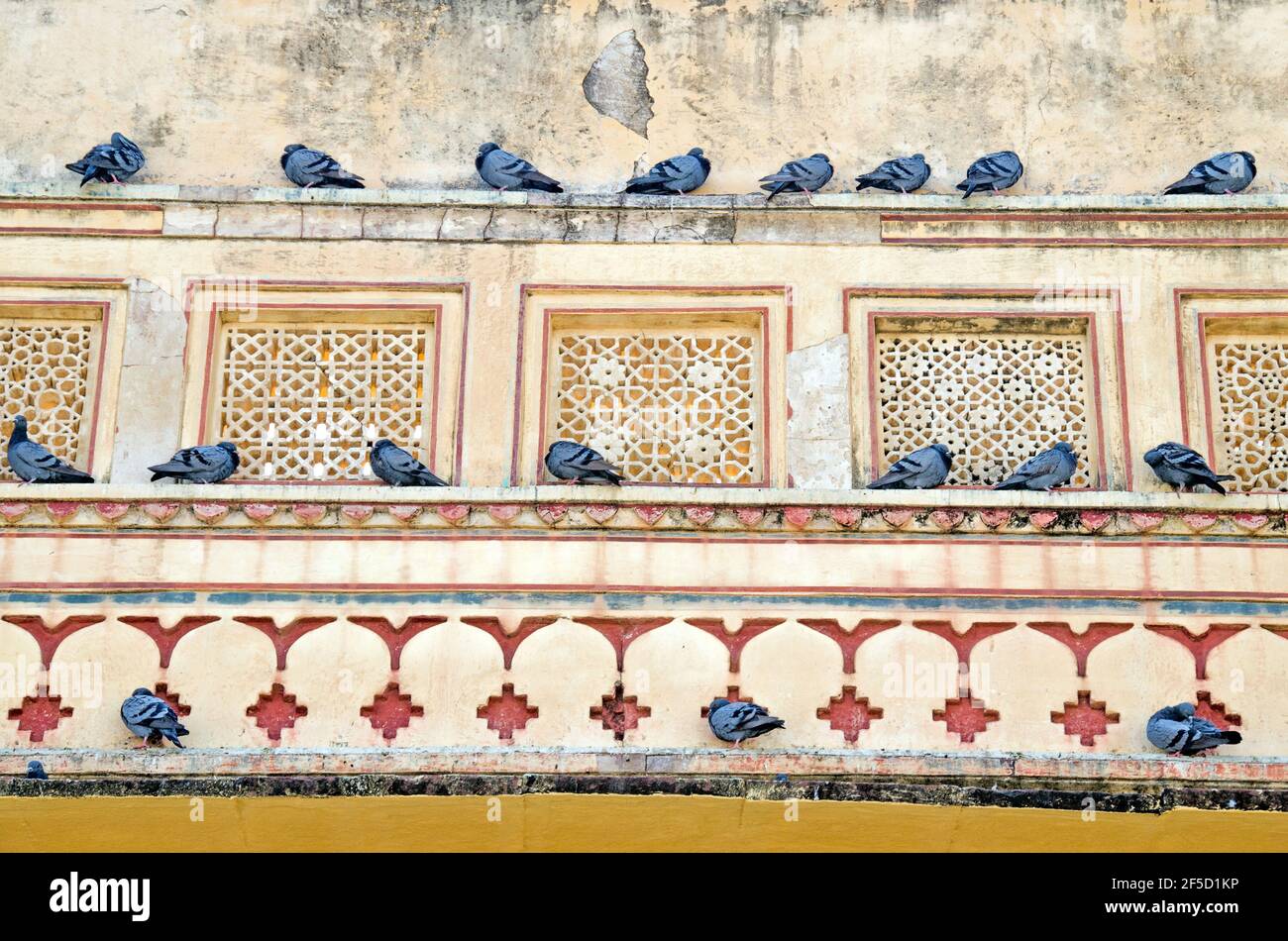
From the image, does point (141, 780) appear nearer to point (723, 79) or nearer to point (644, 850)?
point (644, 850)

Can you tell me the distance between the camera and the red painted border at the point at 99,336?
9.80 m

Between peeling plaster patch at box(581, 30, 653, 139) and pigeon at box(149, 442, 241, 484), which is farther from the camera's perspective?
peeling plaster patch at box(581, 30, 653, 139)

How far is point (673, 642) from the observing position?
9219mm

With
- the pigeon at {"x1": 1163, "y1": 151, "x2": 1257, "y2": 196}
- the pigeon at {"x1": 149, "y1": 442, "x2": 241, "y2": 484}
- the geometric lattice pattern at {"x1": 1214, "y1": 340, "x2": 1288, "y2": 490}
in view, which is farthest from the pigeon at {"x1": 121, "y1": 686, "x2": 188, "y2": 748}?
the pigeon at {"x1": 1163, "y1": 151, "x2": 1257, "y2": 196}

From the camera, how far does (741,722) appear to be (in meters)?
8.92

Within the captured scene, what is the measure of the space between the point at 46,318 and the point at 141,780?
2135mm

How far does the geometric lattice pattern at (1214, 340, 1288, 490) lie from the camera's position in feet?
32.1

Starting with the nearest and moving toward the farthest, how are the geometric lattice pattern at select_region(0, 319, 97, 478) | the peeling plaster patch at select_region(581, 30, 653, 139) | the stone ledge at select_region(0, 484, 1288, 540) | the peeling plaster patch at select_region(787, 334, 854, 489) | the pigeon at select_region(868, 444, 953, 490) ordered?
the stone ledge at select_region(0, 484, 1288, 540), the pigeon at select_region(868, 444, 953, 490), the peeling plaster patch at select_region(787, 334, 854, 489), the geometric lattice pattern at select_region(0, 319, 97, 478), the peeling plaster patch at select_region(581, 30, 653, 139)

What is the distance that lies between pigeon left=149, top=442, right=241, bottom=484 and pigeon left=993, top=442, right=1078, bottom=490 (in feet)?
9.29

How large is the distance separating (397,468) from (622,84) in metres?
2.14

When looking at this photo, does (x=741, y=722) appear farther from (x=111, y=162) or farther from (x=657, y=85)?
(x=111, y=162)

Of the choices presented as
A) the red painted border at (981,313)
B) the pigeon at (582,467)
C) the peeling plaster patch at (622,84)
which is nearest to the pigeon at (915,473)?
the red painted border at (981,313)

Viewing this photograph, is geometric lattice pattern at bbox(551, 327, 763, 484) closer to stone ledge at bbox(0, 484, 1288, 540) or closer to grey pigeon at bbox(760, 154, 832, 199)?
stone ledge at bbox(0, 484, 1288, 540)

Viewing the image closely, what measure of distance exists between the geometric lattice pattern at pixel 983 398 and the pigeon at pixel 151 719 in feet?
9.06
